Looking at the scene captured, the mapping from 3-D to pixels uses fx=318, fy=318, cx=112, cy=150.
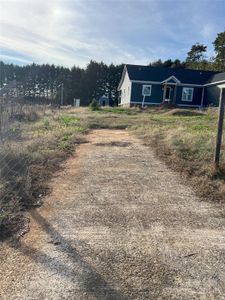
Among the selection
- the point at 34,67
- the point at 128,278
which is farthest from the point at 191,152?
the point at 34,67

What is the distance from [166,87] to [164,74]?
61.0 inches

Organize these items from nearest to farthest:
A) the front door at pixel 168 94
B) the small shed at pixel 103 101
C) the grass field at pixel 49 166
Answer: the grass field at pixel 49 166 < the front door at pixel 168 94 < the small shed at pixel 103 101

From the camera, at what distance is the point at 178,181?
5934mm

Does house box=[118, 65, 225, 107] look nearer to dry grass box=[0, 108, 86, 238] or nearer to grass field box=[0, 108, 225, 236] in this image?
grass field box=[0, 108, 225, 236]

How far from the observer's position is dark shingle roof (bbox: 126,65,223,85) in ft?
101

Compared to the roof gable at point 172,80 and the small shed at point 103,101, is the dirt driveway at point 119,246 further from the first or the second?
the small shed at point 103,101

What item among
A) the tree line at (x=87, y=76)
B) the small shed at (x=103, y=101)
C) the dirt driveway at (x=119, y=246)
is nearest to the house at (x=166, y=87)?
the small shed at (x=103, y=101)

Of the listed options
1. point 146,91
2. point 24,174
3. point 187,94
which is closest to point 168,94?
point 187,94

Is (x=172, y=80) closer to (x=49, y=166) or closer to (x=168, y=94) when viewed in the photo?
(x=168, y=94)

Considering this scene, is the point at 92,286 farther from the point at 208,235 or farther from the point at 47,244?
the point at 208,235

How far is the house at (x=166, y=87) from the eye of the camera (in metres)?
30.4

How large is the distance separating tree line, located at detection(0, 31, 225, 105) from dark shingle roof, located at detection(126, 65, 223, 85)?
45.5 ft

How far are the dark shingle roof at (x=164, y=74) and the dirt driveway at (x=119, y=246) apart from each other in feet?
85.8

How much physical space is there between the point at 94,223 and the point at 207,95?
28685 mm
